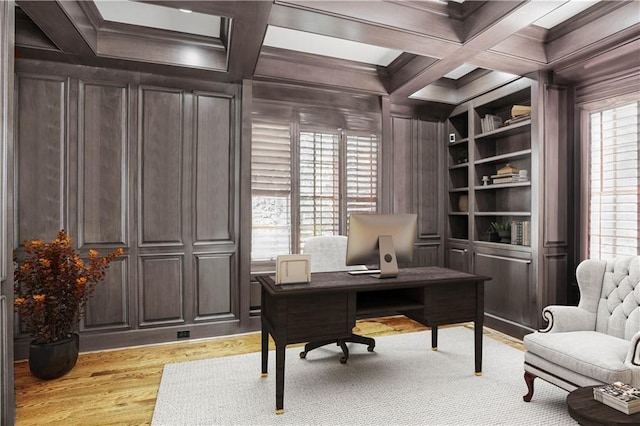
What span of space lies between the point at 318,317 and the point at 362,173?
2.31 m

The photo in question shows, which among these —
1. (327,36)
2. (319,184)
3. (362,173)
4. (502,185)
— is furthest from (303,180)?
(502,185)

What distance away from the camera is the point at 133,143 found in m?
3.51

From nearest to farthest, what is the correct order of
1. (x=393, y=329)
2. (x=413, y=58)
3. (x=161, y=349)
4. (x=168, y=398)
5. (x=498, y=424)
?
(x=498, y=424), (x=168, y=398), (x=161, y=349), (x=413, y=58), (x=393, y=329)

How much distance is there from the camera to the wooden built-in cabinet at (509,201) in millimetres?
3525

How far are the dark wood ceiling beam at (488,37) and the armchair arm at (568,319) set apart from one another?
202 centimetres

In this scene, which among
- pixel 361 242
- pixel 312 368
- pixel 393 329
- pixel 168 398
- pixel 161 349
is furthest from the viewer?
pixel 393 329

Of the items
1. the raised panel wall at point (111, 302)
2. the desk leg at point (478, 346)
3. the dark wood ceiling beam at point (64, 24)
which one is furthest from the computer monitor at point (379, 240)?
the dark wood ceiling beam at point (64, 24)

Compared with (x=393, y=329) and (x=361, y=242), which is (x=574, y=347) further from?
(x=393, y=329)

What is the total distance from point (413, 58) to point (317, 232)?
2066 millimetres

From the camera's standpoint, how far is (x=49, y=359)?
2.76 meters

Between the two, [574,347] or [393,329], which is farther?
[393,329]

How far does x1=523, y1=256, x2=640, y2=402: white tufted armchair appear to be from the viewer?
79.4 inches

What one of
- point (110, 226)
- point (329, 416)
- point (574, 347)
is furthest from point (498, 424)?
point (110, 226)

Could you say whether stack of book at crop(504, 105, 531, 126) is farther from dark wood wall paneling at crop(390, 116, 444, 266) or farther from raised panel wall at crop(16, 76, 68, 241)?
raised panel wall at crop(16, 76, 68, 241)
